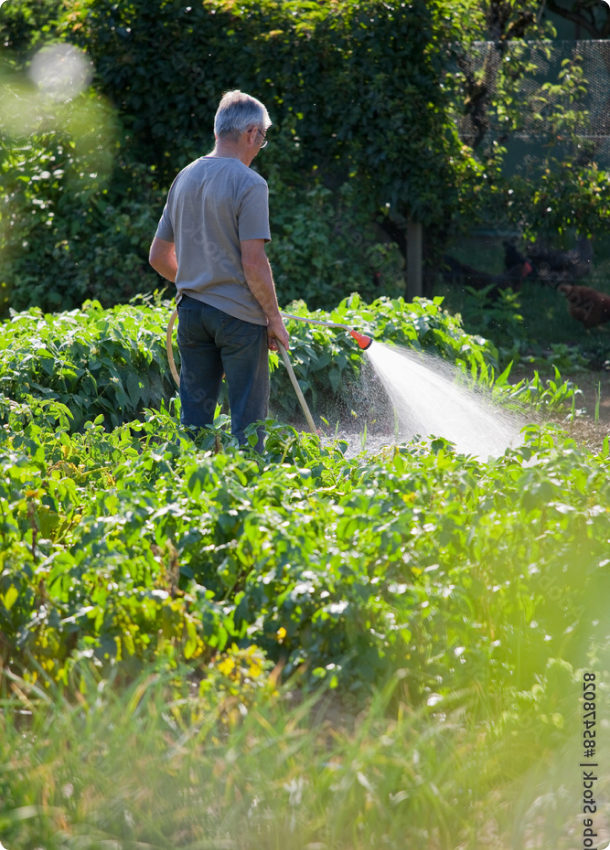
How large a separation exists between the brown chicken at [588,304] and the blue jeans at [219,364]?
487 cm

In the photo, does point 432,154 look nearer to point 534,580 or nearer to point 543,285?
point 543,285

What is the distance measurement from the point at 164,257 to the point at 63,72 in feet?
16.3

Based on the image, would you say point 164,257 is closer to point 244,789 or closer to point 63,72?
point 244,789

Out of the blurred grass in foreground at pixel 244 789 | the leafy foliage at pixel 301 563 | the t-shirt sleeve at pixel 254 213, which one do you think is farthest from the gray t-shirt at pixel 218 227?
the blurred grass in foreground at pixel 244 789

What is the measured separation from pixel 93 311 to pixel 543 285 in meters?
4.70

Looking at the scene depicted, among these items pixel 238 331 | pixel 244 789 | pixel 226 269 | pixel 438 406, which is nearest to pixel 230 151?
pixel 226 269

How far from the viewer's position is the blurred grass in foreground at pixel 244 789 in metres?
1.65

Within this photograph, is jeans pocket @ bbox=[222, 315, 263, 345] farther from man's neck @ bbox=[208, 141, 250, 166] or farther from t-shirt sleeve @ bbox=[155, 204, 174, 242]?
man's neck @ bbox=[208, 141, 250, 166]

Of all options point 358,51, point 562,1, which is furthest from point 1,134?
point 562,1

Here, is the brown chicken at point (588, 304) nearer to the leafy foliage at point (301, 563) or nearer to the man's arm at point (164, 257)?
the man's arm at point (164, 257)

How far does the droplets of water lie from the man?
1.07 meters

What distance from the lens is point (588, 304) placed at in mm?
7562

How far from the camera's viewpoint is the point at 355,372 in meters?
4.74

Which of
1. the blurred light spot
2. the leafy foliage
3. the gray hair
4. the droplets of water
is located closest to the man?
the gray hair
